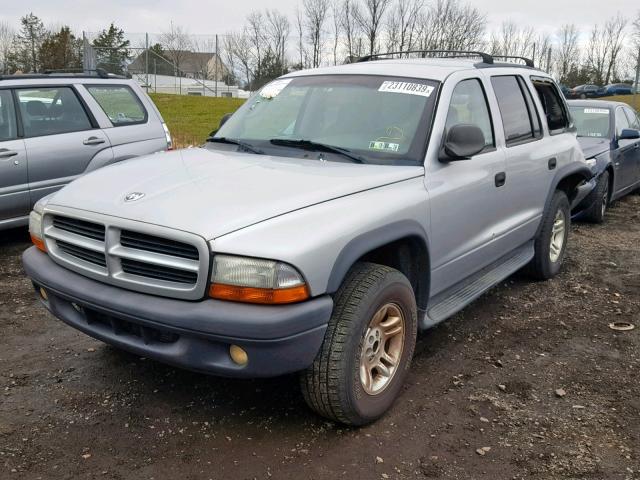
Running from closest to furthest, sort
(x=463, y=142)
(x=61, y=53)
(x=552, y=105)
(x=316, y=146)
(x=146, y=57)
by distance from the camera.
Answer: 1. (x=463, y=142)
2. (x=316, y=146)
3. (x=552, y=105)
4. (x=146, y=57)
5. (x=61, y=53)

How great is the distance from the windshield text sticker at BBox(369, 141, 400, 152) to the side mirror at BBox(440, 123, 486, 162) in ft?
0.88

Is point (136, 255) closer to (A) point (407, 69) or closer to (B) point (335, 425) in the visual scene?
(B) point (335, 425)

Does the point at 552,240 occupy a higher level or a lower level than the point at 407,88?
lower

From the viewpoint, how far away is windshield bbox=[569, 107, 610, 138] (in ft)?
28.1

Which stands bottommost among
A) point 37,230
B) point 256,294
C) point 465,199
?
point 256,294

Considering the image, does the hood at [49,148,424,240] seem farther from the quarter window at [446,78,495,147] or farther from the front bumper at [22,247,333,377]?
the quarter window at [446,78,495,147]

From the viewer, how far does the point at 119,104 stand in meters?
7.29

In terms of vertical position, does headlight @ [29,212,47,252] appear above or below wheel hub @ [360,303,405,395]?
above

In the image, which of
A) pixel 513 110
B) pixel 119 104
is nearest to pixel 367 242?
pixel 513 110

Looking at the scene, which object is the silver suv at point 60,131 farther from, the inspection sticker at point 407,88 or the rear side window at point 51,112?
the inspection sticker at point 407,88

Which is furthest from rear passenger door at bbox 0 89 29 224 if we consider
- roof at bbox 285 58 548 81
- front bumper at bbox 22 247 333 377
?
front bumper at bbox 22 247 333 377

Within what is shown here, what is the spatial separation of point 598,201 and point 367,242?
599 cm

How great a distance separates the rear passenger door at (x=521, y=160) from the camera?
14.7 ft

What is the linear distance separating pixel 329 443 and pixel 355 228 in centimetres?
105
